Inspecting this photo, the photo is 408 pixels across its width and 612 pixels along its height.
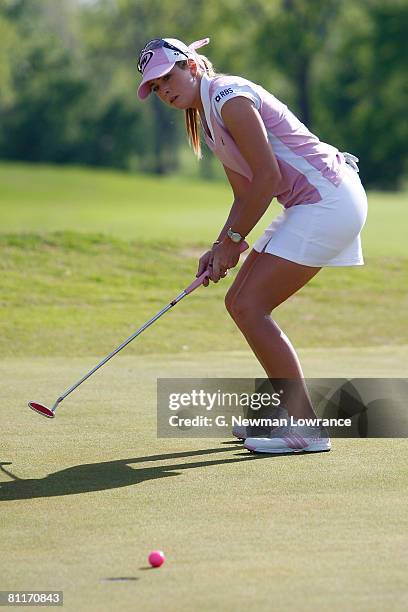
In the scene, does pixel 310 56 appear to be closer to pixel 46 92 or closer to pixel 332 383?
pixel 46 92

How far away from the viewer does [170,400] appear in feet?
24.5

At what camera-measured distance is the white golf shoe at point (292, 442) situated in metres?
5.89

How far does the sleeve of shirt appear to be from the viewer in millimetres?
5605

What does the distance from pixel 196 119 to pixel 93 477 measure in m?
1.82

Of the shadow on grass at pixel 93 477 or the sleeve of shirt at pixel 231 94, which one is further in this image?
the sleeve of shirt at pixel 231 94

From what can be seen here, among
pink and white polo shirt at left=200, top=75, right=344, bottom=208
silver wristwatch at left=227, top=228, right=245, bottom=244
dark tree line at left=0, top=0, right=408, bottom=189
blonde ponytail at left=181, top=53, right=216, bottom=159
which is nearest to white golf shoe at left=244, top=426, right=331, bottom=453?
silver wristwatch at left=227, top=228, right=245, bottom=244

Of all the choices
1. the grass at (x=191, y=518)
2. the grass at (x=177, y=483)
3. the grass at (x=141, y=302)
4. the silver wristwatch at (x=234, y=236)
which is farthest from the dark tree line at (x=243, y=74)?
the silver wristwatch at (x=234, y=236)

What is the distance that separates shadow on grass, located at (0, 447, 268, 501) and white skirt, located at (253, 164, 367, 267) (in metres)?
1.00

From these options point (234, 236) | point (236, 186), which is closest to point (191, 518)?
point (234, 236)

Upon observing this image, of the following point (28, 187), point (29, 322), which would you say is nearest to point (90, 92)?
point (28, 187)

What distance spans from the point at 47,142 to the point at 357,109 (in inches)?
689

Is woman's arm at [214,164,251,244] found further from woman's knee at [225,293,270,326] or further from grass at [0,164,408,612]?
grass at [0,164,408,612]

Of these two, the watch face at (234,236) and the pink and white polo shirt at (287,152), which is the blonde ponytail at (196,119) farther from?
the watch face at (234,236)

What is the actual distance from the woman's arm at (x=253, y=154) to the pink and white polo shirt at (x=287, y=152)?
4.9 inches
